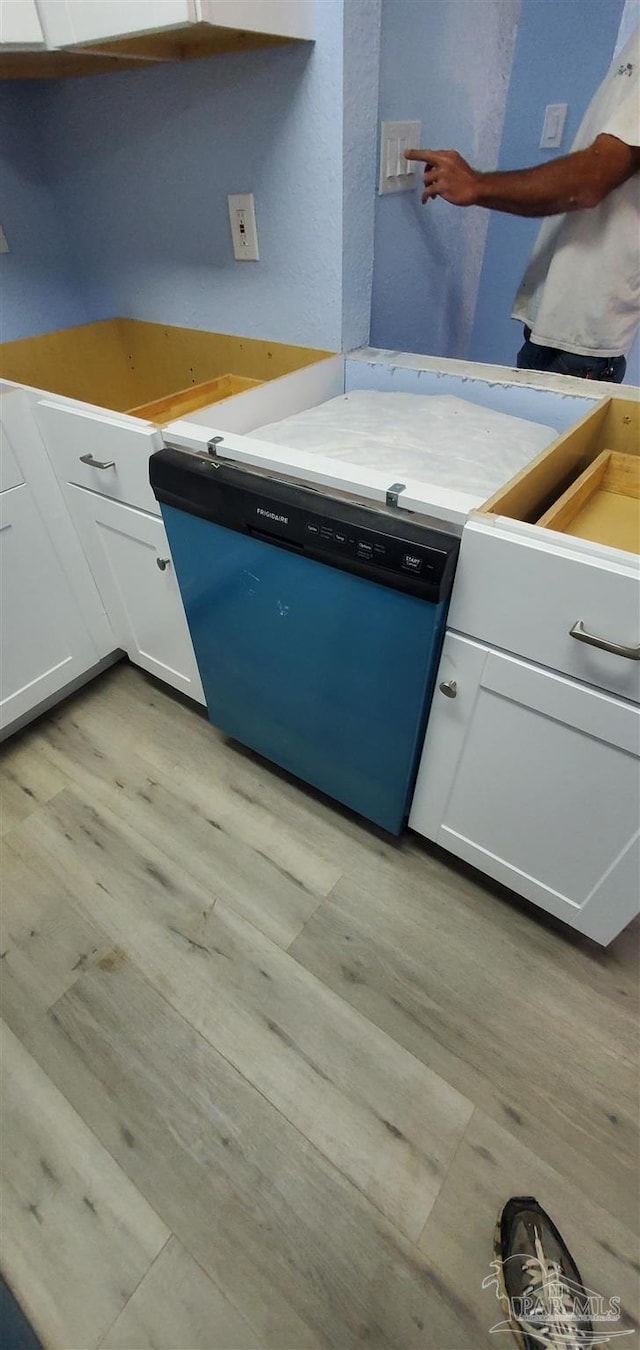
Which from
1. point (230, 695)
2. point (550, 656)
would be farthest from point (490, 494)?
point (230, 695)

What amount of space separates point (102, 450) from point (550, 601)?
930 mm

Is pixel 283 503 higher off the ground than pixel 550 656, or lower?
higher

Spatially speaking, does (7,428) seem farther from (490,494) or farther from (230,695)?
(490,494)

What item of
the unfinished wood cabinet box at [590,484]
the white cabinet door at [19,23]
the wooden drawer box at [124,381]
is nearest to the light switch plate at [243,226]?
the wooden drawer box at [124,381]

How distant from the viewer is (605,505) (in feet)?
3.19

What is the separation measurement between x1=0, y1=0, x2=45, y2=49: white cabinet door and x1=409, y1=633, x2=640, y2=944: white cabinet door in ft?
3.89

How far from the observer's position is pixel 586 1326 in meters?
0.83

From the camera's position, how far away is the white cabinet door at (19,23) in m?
0.90

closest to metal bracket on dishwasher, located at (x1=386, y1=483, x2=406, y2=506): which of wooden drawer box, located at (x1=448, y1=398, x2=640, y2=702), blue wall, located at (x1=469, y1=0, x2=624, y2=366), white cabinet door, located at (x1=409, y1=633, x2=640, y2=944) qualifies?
wooden drawer box, located at (x1=448, y1=398, x2=640, y2=702)

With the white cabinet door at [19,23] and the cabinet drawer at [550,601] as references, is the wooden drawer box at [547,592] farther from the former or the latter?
the white cabinet door at [19,23]

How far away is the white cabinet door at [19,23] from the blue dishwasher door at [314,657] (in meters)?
0.75

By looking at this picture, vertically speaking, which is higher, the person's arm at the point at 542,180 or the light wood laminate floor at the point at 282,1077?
the person's arm at the point at 542,180

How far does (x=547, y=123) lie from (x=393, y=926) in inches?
90.0

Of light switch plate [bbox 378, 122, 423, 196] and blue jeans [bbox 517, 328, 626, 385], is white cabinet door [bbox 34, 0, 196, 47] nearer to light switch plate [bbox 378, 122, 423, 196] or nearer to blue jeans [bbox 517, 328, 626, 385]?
light switch plate [bbox 378, 122, 423, 196]
